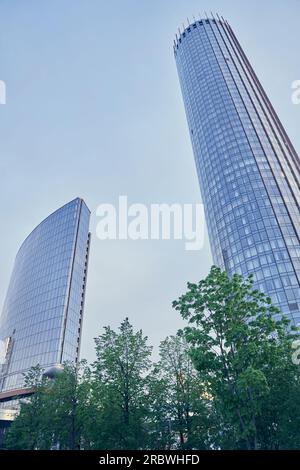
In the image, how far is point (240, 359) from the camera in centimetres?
1986

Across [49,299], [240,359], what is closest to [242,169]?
[49,299]

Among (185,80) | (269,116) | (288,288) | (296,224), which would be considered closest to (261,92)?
(269,116)

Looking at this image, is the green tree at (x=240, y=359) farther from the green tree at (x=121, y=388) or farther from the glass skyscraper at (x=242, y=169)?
the glass skyscraper at (x=242, y=169)

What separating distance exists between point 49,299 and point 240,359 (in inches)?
3695

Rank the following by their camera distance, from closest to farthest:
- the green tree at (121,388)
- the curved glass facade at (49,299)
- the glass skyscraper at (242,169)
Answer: the green tree at (121,388) < the glass skyscraper at (242,169) < the curved glass facade at (49,299)

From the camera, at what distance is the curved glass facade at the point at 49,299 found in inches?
3802

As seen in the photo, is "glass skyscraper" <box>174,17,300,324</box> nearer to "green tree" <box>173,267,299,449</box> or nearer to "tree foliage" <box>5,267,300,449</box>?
"tree foliage" <box>5,267,300,449</box>

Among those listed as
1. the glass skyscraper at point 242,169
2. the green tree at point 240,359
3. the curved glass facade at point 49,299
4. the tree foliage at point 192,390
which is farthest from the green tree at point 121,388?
the curved glass facade at point 49,299

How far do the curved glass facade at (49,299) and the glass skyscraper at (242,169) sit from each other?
46.4m

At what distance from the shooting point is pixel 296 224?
3563 inches

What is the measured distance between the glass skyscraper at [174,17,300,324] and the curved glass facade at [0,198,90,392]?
4645 cm

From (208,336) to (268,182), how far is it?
88.4m

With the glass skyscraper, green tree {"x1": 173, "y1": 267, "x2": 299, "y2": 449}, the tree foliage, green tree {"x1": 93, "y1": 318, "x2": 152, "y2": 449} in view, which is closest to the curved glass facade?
the glass skyscraper
